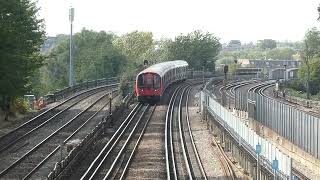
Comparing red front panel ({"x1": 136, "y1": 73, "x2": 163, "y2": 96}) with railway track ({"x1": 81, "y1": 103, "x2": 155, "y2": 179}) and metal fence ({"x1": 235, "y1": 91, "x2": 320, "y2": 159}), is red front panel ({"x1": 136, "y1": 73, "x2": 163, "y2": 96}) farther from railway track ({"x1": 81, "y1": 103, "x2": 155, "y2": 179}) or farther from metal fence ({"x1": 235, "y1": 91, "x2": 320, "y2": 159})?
metal fence ({"x1": 235, "y1": 91, "x2": 320, "y2": 159})

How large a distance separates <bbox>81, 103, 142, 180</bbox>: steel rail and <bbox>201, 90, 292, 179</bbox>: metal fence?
21.0 feet

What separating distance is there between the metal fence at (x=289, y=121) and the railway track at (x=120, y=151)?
8.28 m

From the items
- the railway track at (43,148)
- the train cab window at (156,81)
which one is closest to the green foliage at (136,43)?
the train cab window at (156,81)

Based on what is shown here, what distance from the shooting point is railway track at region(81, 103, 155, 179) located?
24750 mm

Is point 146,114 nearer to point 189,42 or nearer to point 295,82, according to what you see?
point 295,82

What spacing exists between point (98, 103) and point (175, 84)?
2562cm

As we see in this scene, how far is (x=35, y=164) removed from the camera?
27031 millimetres

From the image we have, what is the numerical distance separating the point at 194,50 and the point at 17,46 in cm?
9039

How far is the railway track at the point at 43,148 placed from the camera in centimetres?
2562

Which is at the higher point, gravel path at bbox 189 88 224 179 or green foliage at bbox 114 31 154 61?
green foliage at bbox 114 31 154 61

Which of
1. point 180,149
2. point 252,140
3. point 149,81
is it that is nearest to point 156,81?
point 149,81

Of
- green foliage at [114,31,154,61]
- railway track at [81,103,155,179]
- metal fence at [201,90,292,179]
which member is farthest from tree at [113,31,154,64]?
metal fence at [201,90,292,179]

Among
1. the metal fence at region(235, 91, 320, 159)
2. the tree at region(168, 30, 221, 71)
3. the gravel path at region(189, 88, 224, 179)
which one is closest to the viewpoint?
the gravel path at region(189, 88, 224, 179)

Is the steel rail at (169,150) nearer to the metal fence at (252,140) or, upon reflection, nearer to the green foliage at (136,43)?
the metal fence at (252,140)
